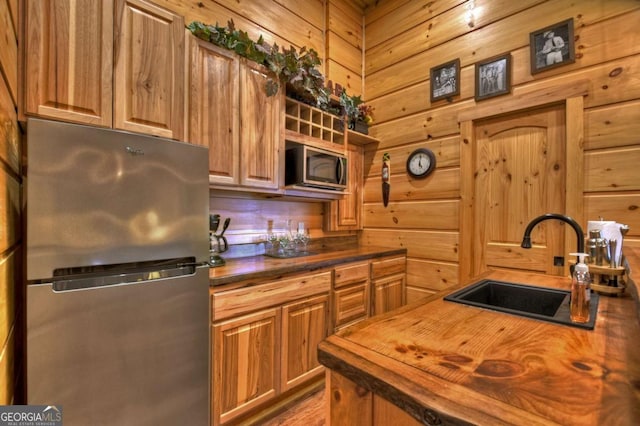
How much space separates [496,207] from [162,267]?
2.42 meters

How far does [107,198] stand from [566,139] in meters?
2.76

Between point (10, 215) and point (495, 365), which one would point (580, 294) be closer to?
point (495, 365)

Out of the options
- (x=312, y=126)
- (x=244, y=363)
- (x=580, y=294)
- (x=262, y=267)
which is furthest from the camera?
(x=312, y=126)

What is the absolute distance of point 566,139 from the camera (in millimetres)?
1989

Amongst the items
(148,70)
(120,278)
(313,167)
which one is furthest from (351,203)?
(120,278)

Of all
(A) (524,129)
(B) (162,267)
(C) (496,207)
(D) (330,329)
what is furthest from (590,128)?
(B) (162,267)

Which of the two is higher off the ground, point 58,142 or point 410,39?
point 410,39

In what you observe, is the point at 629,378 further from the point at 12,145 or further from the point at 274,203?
the point at 274,203

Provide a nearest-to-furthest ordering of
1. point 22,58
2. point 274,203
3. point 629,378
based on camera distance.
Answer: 1. point 629,378
2. point 22,58
3. point 274,203

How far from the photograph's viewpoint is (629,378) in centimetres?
60

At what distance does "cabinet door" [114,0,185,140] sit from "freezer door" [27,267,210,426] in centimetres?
83

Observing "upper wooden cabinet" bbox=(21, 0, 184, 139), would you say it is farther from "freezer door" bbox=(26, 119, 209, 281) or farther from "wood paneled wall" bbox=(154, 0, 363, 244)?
"wood paneled wall" bbox=(154, 0, 363, 244)

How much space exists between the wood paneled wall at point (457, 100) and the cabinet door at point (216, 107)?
1.68 m

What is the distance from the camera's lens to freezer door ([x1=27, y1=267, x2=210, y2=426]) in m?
1.08
